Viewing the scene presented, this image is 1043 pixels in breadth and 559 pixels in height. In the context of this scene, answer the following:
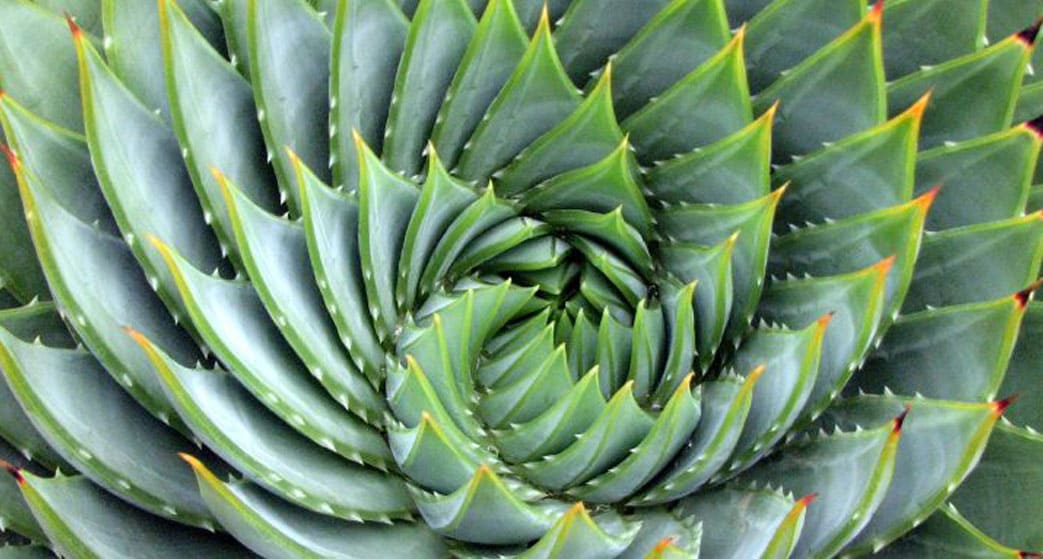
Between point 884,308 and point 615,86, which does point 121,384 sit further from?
point 884,308

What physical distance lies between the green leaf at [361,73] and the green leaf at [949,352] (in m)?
0.56

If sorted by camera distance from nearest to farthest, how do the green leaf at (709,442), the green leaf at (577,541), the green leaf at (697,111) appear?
the green leaf at (577,541)
the green leaf at (709,442)
the green leaf at (697,111)

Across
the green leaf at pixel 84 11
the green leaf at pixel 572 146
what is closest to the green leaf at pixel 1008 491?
the green leaf at pixel 572 146

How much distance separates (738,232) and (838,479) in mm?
247

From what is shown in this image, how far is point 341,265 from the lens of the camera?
1177 mm

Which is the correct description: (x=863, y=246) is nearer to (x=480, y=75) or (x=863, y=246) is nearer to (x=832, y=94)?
(x=832, y=94)

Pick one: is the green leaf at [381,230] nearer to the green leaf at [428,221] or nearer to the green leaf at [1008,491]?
the green leaf at [428,221]

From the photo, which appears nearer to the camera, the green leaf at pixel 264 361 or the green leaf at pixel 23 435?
the green leaf at pixel 264 361

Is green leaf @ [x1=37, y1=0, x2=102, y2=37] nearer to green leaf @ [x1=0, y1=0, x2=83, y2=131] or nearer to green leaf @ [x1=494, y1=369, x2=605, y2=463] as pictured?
green leaf @ [x1=0, y1=0, x2=83, y2=131]

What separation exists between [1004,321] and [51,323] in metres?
0.91

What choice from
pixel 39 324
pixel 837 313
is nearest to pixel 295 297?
pixel 39 324

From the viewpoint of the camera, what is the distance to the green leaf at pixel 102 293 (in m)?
1.06

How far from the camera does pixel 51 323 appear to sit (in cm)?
121

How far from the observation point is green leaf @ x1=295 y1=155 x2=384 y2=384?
112 cm
